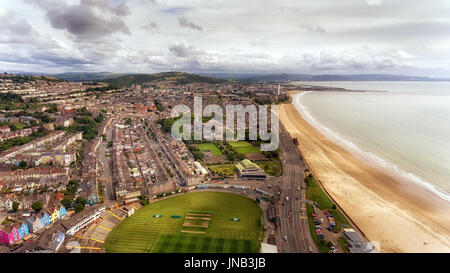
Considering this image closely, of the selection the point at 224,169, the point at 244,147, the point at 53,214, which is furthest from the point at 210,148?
the point at 53,214

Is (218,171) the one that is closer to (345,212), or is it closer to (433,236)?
(345,212)

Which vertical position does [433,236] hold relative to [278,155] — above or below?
below

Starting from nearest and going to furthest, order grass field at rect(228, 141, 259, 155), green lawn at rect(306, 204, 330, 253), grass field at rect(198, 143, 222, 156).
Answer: green lawn at rect(306, 204, 330, 253) < grass field at rect(198, 143, 222, 156) < grass field at rect(228, 141, 259, 155)

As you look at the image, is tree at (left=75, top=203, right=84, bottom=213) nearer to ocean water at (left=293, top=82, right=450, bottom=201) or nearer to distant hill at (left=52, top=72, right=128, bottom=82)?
ocean water at (left=293, top=82, right=450, bottom=201)

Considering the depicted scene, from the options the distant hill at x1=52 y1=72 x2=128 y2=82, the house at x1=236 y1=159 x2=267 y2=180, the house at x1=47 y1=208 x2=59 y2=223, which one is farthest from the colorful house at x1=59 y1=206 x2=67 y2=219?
the distant hill at x1=52 y1=72 x2=128 y2=82

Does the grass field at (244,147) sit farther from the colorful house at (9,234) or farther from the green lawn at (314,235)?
the colorful house at (9,234)

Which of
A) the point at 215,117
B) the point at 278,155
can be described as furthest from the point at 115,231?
the point at 215,117
